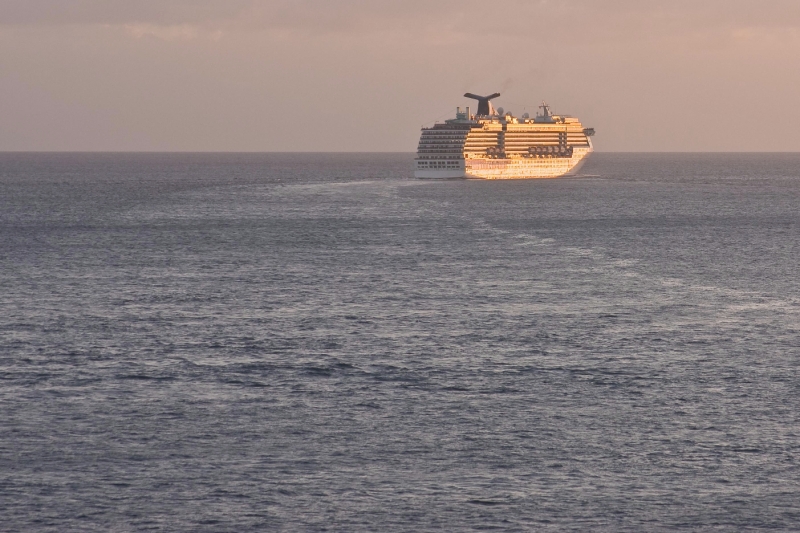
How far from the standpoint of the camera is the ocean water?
102 feet

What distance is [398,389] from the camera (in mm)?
42875

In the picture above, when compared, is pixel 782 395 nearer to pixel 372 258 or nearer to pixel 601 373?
pixel 601 373

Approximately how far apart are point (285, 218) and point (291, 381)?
81.7m

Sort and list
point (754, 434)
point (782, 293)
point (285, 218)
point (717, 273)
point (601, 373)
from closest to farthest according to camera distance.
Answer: point (754, 434) → point (601, 373) → point (782, 293) → point (717, 273) → point (285, 218)

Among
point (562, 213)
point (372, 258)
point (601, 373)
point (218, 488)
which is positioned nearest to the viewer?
point (218, 488)

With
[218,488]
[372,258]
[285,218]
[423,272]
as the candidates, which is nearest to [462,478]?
[218,488]

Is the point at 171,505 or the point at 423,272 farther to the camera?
the point at 423,272

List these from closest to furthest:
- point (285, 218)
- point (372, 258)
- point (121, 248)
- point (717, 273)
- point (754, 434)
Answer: point (754, 434), point (717, 273), point (372, 258), point (121, 248), point (285, 218)

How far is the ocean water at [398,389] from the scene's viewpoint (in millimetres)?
31219

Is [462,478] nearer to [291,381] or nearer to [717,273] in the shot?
[291,381]

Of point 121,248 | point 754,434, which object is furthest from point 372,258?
point 754,434

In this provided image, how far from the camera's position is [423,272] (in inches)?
3041

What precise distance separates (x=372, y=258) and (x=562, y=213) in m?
52.3

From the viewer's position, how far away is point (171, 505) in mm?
30844
